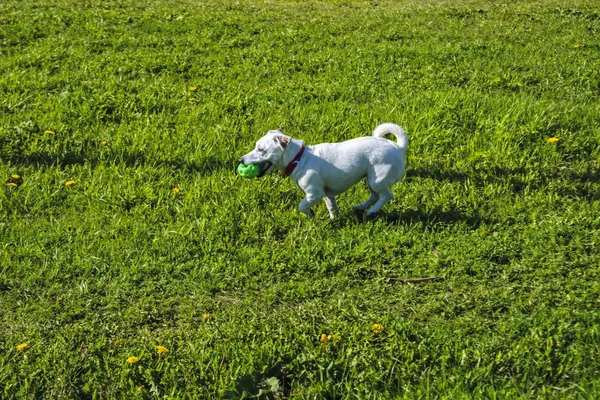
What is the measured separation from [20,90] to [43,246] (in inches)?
129

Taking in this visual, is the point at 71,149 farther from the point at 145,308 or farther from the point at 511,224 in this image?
the point at 511,224

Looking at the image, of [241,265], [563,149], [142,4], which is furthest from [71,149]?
[142,4]

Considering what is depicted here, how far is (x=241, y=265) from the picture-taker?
5320 millimetres

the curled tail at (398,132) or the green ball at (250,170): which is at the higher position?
the curled tail at (398,132)

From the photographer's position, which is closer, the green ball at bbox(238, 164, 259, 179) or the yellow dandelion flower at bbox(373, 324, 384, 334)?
the yellow dandelion flower at bbox(373, 324, 384, 334)

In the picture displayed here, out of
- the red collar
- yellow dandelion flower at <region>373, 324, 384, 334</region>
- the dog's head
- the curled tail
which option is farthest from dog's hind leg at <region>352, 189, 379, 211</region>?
yellow dandelion flower at <region>373, 324, 384, 334</region>

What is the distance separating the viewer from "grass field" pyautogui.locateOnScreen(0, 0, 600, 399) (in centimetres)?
427

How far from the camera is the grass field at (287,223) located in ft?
14.0

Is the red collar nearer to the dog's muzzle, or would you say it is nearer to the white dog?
the white dog

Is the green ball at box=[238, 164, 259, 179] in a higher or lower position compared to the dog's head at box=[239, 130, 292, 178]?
lower

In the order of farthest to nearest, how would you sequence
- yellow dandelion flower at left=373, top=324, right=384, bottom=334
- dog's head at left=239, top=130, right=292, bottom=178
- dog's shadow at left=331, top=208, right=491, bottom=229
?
dog's shadow at left=331, top=208, right=491, bottom=229
dog's head at left=239, top=130, right=292, bottom=178
yellow dandelion flower at left=373, top=324, right=384, bottom=334

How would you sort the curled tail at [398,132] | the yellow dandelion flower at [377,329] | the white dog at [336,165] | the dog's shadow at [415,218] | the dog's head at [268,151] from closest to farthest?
the yellow dandelion flower at [377,329] < the dog's head at [268,151] < the white dog at [336,165] < the curled tail at [398,132] < the dog's shadow at [415,218]

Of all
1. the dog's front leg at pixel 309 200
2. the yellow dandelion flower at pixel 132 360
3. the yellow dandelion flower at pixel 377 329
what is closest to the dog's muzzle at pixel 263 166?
→ the dog's front leg at pixel 309 200

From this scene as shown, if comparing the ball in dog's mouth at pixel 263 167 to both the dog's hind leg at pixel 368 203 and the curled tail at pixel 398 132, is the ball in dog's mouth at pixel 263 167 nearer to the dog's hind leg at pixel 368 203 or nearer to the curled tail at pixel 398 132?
the dog's hind leg at pixel 368 203
